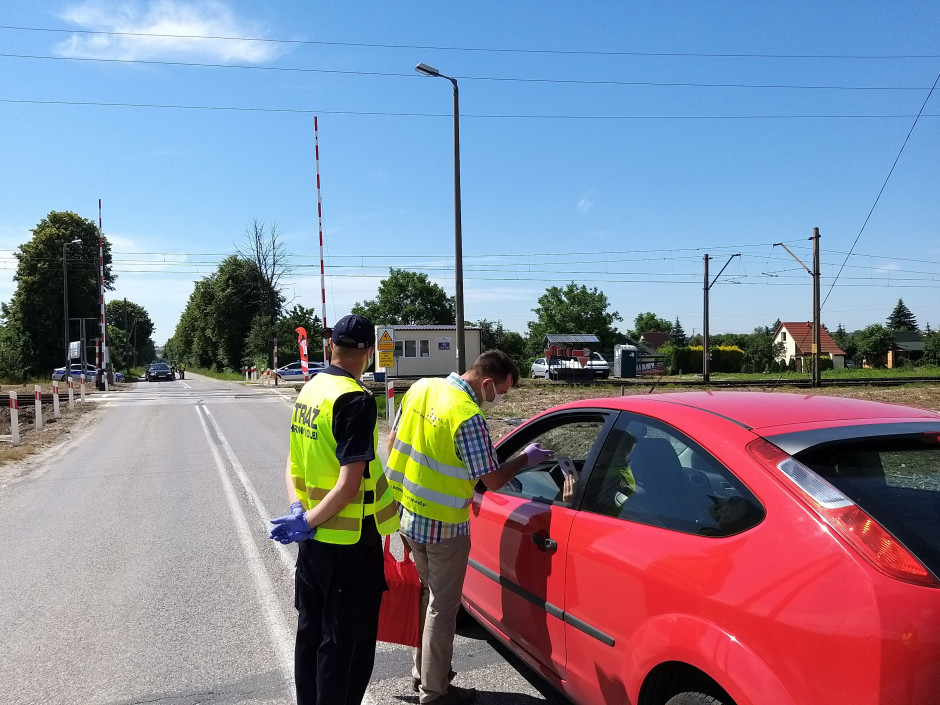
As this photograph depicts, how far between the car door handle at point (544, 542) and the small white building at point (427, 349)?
32913 millimetres

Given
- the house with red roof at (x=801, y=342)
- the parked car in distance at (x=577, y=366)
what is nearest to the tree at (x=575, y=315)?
the house with red roof at (x=801, y=342)

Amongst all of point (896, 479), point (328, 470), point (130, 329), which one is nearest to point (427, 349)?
point (328, 470)

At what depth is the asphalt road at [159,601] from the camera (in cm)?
353

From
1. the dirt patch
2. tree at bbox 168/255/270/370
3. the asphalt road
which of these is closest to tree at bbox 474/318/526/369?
tree at bbox 168/255/270/370

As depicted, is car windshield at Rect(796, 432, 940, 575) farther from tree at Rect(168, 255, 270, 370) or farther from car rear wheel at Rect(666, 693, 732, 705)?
tree at Rect(168, 255, 270, 370)

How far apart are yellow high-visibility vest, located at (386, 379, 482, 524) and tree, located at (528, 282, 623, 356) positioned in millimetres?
73958

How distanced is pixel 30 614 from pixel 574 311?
75.5m

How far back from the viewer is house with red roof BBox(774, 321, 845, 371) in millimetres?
80856

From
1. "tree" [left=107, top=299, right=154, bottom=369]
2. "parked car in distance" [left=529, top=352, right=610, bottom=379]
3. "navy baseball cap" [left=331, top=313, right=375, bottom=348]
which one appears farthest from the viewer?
"tree" [left=107, top=299, right=154, bottom=369]

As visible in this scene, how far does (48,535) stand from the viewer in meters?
6.54

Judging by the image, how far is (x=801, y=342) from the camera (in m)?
83.5

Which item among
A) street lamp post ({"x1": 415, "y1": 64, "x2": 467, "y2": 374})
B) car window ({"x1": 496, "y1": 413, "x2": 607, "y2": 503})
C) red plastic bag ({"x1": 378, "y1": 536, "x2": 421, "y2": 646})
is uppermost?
street lamp post ({"x1": 415, "y1": 64, "x2": 467, "y2": 374})

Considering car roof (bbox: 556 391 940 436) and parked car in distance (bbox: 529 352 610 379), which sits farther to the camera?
parked car in distance (bbox: 529 352 610 379)

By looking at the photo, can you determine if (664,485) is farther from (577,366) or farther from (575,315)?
(575,315)
